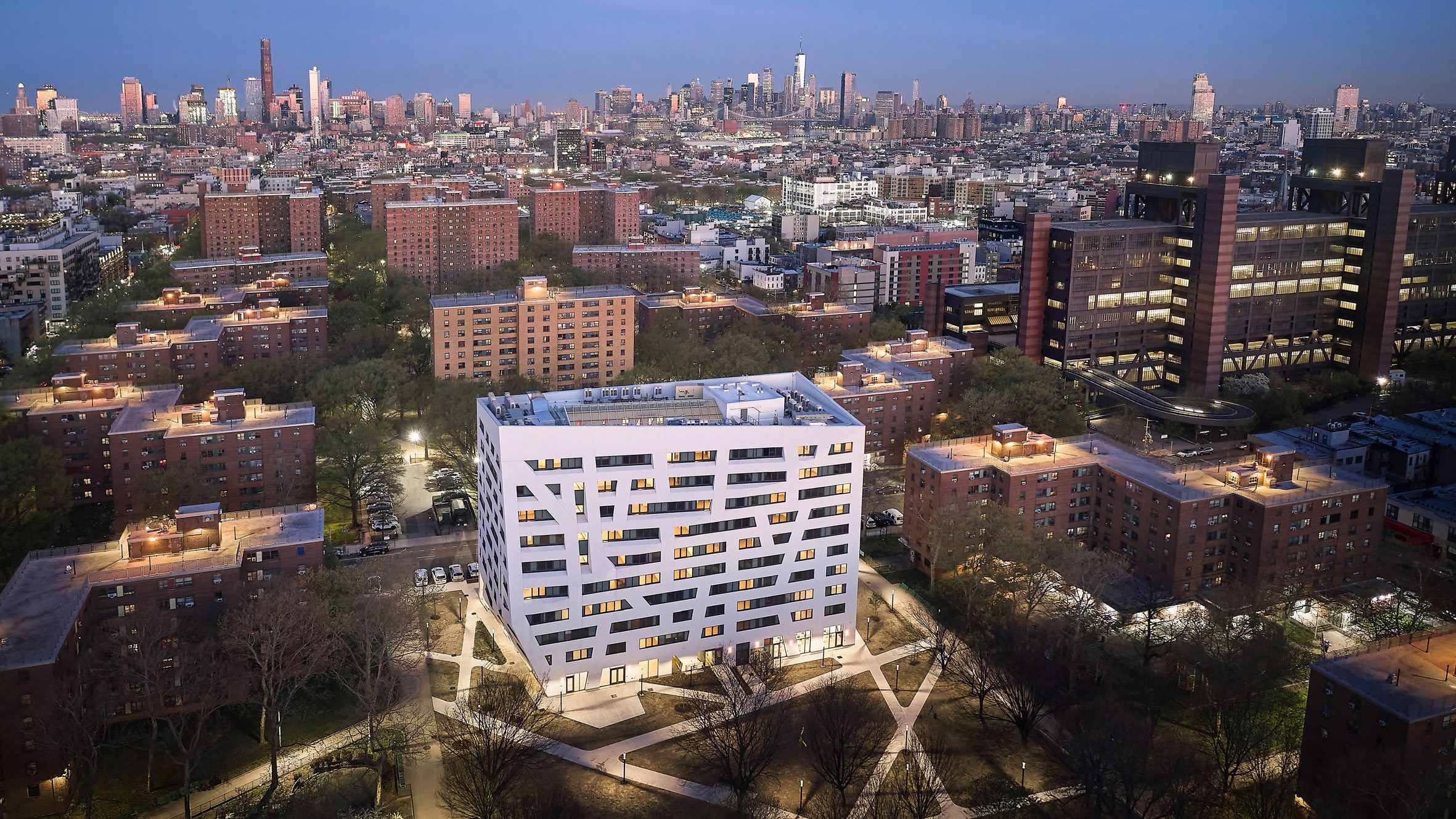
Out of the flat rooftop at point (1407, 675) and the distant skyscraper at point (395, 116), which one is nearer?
the flat rooftop at point (1407, 675)

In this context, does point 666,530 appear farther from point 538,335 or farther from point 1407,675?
point 538,335

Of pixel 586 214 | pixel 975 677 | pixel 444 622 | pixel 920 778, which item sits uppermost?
pixel 586 214

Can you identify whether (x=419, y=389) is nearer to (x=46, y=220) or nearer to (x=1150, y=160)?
(x=1150, y=160)

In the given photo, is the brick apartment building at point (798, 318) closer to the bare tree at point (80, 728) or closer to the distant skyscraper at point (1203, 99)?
the bare tree at point (80, 728)

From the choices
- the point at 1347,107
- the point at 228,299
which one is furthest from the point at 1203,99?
the point at 228,299

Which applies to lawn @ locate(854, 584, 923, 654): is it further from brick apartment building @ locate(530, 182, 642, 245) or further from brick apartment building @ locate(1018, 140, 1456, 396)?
brick apartment building @ locate(530, 182, 642, 245)

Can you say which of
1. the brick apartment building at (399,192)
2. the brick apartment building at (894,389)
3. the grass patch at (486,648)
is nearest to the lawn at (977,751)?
the grass patch at (486,648)

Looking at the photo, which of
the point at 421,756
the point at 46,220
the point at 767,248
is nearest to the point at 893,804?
the point at 421,756
